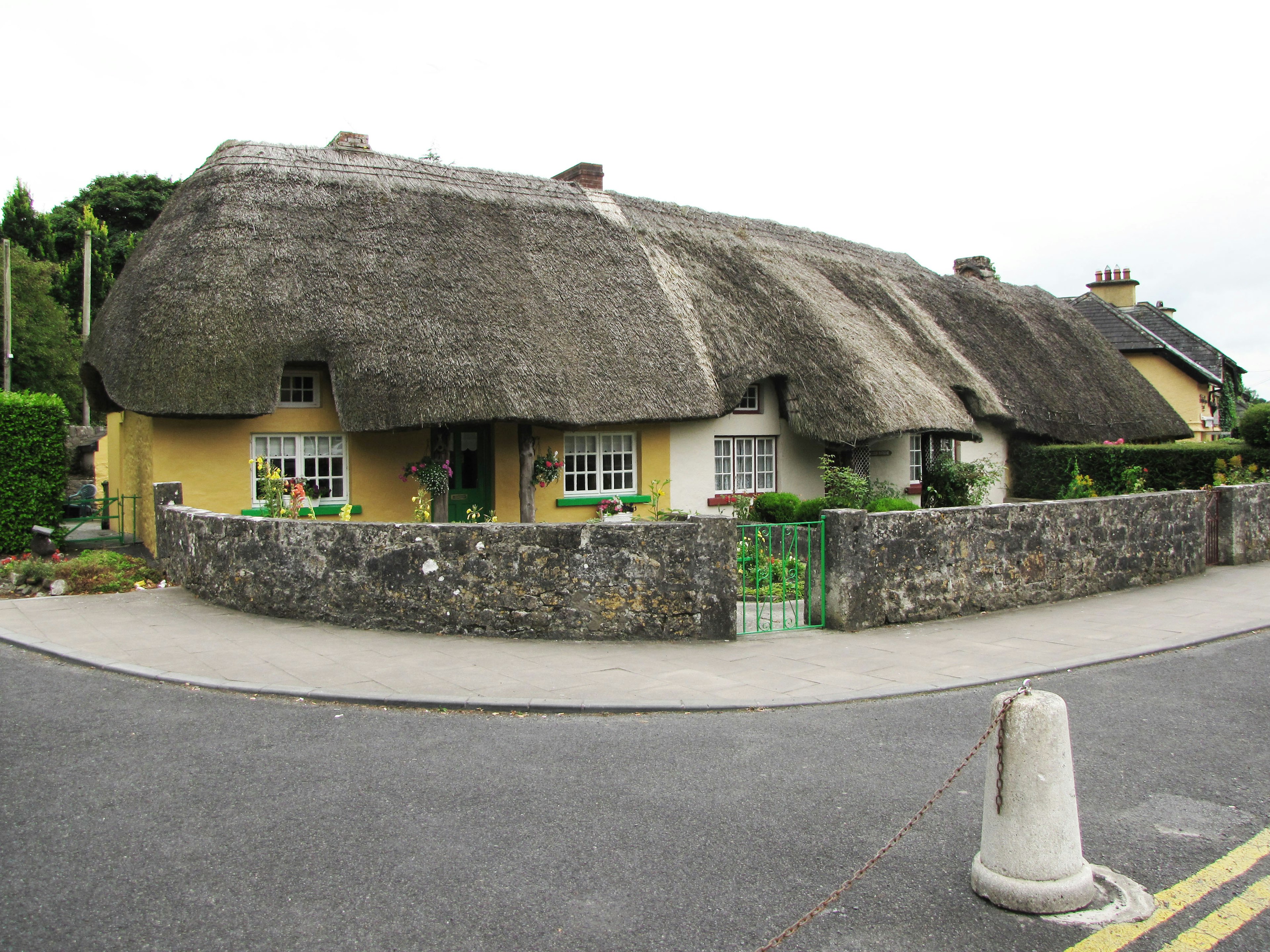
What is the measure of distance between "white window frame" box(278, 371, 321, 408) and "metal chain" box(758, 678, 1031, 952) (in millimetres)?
12526

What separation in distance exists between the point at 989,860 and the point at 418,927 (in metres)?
2.39

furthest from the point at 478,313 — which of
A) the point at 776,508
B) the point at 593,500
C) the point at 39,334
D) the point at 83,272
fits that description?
the point at 39,334

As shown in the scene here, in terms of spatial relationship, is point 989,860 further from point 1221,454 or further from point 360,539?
point 1221,454

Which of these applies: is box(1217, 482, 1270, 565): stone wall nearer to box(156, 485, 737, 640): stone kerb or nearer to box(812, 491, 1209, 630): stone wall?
box(812, 491, 1209, 630): stone wall

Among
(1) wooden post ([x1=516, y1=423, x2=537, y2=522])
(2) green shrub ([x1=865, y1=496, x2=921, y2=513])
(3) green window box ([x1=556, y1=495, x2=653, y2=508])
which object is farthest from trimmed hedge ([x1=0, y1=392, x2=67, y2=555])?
(2) green shrub ([x1=865, y1=496, x2=921, y2=513])

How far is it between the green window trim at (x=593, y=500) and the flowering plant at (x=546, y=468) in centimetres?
54

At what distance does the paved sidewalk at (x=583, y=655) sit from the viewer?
6754mm

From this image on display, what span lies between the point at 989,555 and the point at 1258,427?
13565 mm

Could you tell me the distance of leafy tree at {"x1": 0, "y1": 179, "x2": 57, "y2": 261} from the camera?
119ft

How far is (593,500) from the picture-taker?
1673cm

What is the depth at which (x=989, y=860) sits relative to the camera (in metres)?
3.76

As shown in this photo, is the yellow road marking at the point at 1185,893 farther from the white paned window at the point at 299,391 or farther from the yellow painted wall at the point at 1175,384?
the yellow painted wall at the point at 1175,384

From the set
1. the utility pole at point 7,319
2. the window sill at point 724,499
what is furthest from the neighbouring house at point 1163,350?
the utility pole at point 7,319

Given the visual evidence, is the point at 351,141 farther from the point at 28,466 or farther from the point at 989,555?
the point at 989,555
